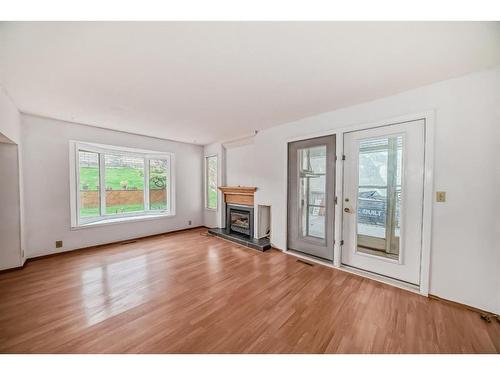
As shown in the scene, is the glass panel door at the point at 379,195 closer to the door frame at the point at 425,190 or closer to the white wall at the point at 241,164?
the door frame at the point at 425,190

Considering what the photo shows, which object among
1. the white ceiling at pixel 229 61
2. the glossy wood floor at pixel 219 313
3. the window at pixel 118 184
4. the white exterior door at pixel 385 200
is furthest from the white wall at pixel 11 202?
the white exterior door at pixel 385 200

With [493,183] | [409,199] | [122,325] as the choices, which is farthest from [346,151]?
[122,325]

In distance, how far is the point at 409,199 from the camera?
2.22 m

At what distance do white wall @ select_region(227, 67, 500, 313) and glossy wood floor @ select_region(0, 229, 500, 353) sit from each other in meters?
0.31

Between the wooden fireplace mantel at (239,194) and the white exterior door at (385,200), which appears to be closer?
the white exterior door at (385,200)

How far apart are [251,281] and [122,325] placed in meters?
1.36

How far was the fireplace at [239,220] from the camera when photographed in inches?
163

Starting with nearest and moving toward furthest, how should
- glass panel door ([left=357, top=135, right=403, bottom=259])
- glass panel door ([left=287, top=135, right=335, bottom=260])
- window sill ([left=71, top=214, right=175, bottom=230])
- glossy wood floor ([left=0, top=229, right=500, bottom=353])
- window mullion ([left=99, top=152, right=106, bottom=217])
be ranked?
glossy wood floor ([left=0, top=229, right=500, bottom=353]) → glass panel door ([left=357, top=135, right=403, bottom=259]) → glass panel door ([left=287, top=135, right=335, bottom=260]) → window sill ([left=71, top=214, right=175, bottom=230]) → window mullion ([left=99, top=152, right=106, bottom=217])

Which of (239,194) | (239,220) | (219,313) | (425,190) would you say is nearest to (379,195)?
(425,190)

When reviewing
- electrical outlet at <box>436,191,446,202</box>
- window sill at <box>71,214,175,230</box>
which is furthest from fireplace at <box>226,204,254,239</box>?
electrical outlet at <box>436,191,446,202</box>

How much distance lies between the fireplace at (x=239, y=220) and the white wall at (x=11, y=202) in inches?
131

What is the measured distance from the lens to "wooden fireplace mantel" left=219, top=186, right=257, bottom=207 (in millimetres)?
4073

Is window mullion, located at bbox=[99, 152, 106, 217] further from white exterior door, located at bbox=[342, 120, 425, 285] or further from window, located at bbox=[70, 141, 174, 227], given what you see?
white exterior door, located at bbox=[342, 120, 425, 285]
